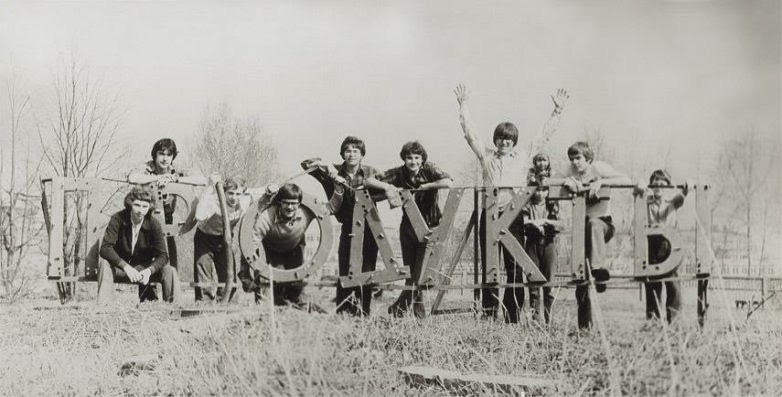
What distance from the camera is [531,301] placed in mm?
4801

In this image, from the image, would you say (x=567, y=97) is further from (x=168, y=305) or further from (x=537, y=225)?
(x=168, y=305)

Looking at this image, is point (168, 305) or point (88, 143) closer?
point (168, 305)

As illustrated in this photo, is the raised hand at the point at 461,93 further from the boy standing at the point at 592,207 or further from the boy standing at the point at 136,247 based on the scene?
the boy standing at the point at 136,247

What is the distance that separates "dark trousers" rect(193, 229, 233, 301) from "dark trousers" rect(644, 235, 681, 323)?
3031mm

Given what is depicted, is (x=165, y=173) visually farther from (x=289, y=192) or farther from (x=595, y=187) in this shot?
(x=595, y=187)

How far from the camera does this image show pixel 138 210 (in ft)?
→ 16.8

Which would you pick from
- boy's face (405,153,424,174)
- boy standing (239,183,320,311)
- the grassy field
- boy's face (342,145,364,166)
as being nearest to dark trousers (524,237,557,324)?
the grassy field

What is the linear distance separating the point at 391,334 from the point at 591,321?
1222 mm

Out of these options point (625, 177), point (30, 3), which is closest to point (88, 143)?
point (30, 3)

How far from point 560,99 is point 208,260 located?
2.90m

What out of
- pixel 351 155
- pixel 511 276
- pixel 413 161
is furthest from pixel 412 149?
pixel 511 276

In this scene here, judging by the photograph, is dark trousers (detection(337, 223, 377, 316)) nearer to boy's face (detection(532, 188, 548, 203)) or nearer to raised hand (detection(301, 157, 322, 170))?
raised hand (detection(301, 157, 322, 170))

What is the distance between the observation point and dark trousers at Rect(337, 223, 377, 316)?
15.6 feet

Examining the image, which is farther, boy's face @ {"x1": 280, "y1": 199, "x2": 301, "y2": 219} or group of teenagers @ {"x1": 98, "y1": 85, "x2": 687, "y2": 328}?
boy's face @ {"x1": 280, "y1": 199, "x2": 301, "y2": 219}
